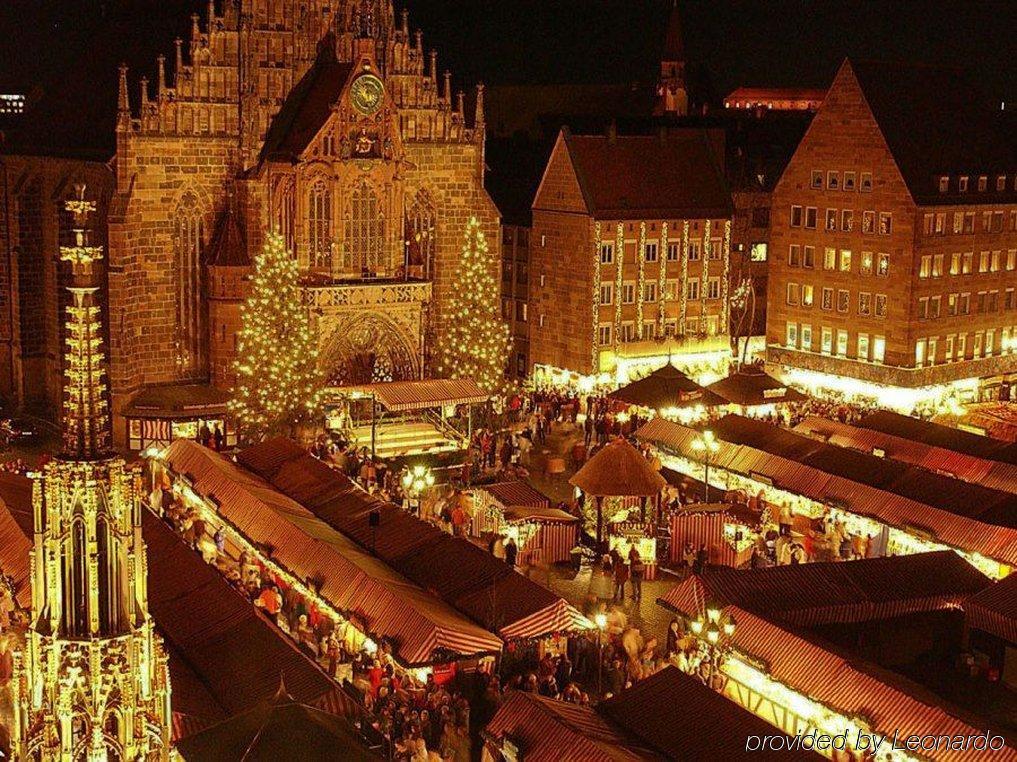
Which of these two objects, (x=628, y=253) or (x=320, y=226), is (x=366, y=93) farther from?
(x=628, y=253)

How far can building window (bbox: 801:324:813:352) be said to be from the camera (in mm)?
61500

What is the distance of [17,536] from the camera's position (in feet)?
96.4

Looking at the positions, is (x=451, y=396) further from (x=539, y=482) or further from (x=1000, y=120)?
(x=1000, y=120)

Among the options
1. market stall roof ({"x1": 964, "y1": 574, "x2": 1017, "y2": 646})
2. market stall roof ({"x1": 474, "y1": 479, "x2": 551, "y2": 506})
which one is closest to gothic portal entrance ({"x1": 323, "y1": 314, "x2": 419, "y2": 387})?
market stall roof ({"x1": 474, "y1": 479, "x2": 551, "y2": 506})

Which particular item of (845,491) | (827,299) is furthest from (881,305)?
(845,491)

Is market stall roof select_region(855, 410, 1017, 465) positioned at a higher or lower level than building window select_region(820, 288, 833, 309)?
lower

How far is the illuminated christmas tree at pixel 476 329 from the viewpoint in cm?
5153

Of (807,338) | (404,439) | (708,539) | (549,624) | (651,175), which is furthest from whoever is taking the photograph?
(807,338)

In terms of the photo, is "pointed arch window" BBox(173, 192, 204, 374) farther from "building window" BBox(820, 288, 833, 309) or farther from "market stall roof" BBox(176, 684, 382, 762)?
"market stall roof" BBox(176, 684, 382, 762)

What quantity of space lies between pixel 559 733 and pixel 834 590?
350 inches

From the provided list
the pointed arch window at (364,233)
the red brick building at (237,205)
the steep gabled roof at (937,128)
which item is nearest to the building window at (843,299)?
the steep gabled roof at (937,128)

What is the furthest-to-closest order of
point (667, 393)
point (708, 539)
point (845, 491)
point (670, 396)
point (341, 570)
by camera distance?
point (667, 393)
point (670, 396)
point (845, 491)
point (708, 539)
point (341, 570)

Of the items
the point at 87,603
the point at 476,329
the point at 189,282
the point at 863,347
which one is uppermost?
the point at 189,282

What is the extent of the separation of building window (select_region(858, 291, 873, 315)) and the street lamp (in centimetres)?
1883
